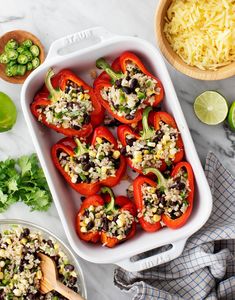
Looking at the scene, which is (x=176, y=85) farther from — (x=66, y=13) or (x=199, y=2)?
(x=66, y=13)

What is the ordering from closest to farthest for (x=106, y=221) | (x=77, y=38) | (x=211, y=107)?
(x=77, y=38) → (x=106, y=221) → (x=211, y=107)

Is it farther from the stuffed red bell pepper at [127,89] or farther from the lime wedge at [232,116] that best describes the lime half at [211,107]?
the stuffed red bell pepper at [127,89]

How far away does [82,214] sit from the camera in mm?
2664

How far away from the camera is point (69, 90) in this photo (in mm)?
2635

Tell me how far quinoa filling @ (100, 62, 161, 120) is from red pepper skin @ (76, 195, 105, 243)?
382mm

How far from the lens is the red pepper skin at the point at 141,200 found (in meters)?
2.64

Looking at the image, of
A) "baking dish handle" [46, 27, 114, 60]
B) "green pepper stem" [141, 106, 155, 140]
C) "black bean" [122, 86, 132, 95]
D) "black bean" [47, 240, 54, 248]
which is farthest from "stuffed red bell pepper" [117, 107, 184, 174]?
"black bean" [47, 240, 54, 248]

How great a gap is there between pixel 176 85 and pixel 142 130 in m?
0.29

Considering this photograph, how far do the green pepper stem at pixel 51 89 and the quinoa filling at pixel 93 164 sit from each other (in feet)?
0.85

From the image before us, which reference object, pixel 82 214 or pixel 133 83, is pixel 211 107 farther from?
pixel 82 214

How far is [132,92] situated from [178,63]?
229mm

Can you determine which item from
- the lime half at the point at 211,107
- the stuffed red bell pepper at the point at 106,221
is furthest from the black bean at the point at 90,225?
the lime half at the point at 211,107

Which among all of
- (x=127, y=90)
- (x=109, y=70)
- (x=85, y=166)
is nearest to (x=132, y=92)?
(x=127, y=90)

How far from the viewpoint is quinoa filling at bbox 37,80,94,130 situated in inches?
103
